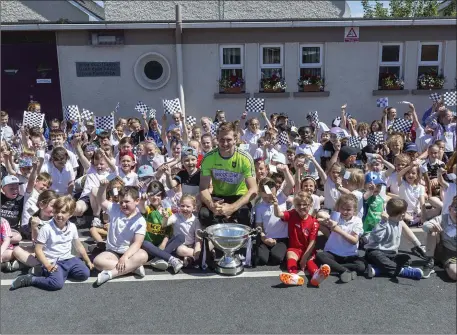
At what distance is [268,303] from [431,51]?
10.7m

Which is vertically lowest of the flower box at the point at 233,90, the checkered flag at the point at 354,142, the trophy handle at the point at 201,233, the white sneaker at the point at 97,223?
the white sneaker at the point at 97,223

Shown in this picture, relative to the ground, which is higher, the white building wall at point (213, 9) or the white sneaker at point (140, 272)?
the white building wall at point (213, 9)

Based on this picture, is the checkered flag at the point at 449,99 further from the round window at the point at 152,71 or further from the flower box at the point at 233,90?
the round window at the point at 152,71

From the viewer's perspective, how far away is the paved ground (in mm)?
3906

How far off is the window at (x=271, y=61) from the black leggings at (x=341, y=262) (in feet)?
26.6

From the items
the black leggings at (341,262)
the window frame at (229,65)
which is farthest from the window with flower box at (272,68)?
the black leggings at (341,262)

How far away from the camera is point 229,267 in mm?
4969

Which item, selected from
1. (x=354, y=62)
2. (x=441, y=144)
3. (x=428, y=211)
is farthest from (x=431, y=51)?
(x=428, y=211)

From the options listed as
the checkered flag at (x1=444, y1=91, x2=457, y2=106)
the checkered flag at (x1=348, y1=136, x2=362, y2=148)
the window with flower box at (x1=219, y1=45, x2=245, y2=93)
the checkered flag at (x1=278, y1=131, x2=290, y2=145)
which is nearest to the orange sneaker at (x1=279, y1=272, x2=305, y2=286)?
the checkered flag at (x1=348, y1=136, x2=362, y2=148)

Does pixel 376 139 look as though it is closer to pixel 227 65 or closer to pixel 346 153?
pixel 346 153

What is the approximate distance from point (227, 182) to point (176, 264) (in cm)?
122

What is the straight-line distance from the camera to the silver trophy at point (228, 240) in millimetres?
4852

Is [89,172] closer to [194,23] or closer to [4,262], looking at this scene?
[4,262]

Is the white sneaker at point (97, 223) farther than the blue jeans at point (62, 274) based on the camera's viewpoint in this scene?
Yes
